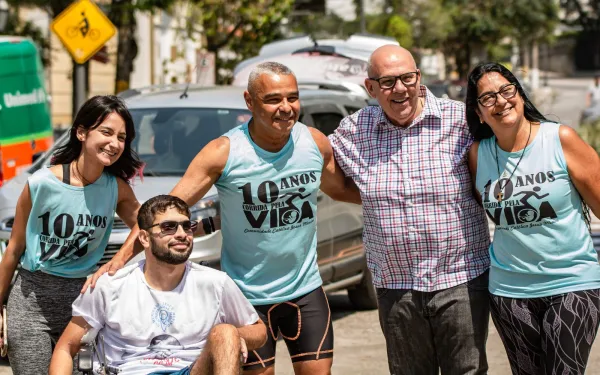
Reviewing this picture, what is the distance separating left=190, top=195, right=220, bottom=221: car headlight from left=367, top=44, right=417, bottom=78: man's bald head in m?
2.84

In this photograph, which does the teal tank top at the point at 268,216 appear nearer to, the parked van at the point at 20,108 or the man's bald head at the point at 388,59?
the man's bald head at the point at 388,59

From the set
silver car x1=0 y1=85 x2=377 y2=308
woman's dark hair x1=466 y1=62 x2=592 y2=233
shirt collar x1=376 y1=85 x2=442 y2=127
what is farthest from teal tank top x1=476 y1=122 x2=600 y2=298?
silver car x1=0 y1=85 x2=377 y2=308

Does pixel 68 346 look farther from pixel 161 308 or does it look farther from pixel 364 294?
pixel 364 294

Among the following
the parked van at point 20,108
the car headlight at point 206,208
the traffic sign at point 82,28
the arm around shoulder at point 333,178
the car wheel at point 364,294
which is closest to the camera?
the arm around shoulder at point 333,178

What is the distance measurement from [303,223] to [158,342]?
85 centimetres

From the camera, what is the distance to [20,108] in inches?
523

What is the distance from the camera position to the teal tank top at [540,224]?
16.1 ft

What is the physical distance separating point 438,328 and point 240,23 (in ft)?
57.5

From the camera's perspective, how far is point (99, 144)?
5.21 meters

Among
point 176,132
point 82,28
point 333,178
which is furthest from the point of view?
point 82,28

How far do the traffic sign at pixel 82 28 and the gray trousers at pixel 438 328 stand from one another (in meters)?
9.05

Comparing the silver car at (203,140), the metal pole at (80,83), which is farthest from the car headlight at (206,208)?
the metal pole at (80,83)

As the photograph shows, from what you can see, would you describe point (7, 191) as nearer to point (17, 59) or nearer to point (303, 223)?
point (303, 223)

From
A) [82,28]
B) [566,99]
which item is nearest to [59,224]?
[82,28]
